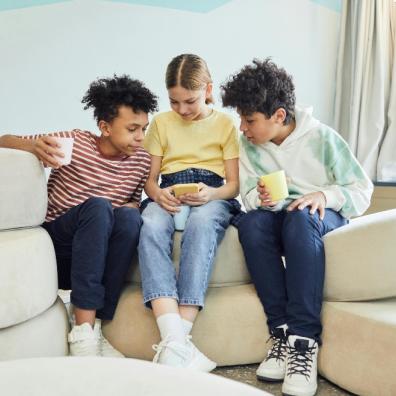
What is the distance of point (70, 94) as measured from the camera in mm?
2629

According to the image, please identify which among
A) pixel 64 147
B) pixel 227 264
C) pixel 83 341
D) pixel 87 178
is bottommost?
pixel 83 341

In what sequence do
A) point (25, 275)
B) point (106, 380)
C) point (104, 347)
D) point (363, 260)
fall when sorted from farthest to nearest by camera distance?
point (104, 347), point (363, 260), point (25, 275), point (106, 380)

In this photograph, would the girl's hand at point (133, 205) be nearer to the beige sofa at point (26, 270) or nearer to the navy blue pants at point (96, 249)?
the navy blue pants at point (96, 249)

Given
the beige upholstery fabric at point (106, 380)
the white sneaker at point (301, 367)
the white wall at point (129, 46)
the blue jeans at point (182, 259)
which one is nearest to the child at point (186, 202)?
the blue jeans at point (182, 259)

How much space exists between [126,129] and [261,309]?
663 millimetres

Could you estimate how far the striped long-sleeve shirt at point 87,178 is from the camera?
1698 mm

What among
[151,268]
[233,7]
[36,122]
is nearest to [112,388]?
[151,268]

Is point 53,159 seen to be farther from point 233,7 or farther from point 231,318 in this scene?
point 233,7

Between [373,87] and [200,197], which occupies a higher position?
[373,87]

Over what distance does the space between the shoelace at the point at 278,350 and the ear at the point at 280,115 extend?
63 centimetres

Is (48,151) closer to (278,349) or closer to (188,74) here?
(188,74)

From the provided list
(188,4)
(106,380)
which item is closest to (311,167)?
(106,380)

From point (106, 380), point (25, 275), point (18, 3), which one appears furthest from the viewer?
point (18, 3)

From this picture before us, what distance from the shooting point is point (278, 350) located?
4.95 feet
